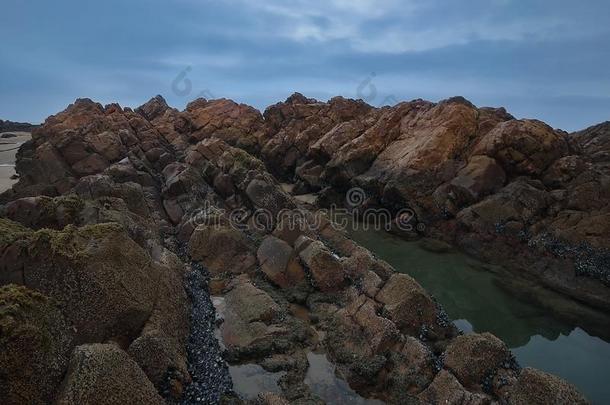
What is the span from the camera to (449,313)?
21797 millimetres

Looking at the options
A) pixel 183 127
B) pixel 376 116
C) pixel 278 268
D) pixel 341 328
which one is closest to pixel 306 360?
pixel 341 328

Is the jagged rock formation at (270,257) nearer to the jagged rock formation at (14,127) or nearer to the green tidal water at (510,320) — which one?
the green tidal water at (510,320)

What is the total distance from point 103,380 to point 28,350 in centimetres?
186

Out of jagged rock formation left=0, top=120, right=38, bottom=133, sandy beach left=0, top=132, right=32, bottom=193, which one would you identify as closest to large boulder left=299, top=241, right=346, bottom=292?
sandy beach left=0, top=132, right=32, bottom=193

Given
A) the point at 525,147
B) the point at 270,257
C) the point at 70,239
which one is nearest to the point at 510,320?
the point at 270,257

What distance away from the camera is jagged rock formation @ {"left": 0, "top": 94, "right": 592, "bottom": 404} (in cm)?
1160

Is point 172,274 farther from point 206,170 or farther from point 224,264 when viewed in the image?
point 206,170

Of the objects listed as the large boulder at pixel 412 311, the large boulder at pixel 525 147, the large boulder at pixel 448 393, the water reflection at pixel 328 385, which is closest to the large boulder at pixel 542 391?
the large boulder at pixel 448 393

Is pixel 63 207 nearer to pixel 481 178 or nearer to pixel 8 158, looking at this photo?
pixel 481 178

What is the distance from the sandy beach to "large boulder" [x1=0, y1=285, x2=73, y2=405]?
1445 inches

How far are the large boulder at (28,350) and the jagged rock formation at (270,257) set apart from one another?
4 centimetres

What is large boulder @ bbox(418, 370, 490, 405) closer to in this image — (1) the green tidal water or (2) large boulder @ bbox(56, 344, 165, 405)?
(1) the green tidal water

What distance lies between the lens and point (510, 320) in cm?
2120

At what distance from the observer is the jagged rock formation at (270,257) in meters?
11.6
